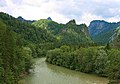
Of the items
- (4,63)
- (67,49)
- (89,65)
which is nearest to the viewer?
(4,63)

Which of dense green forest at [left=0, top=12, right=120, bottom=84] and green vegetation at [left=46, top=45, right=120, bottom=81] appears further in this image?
green vegetation at [left=46, top=45, right=120, bottom=81]

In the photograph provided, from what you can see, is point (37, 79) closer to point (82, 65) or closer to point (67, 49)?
point (82, 65)

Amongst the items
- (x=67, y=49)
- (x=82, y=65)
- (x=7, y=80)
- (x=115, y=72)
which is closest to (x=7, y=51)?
(x=7, y=80)

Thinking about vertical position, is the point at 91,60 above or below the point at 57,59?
above

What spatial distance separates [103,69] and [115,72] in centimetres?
2507

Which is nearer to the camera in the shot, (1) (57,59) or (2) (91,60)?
(2) (91,60)

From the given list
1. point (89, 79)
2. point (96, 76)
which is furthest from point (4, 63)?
point (96, 76)

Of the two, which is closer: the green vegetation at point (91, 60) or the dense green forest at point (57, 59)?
the dense green forest at point (57, 59)

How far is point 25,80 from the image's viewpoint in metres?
69.8

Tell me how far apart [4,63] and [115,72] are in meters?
24.2

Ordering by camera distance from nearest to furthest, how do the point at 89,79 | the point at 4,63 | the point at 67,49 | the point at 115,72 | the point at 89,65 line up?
the point at 4,63 → the point at 115,72 → the point at 89,79 → the point at 89,65 → the point at 67,49

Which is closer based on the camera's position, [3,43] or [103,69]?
[3,43]

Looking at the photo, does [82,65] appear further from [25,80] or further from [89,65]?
[25,80]

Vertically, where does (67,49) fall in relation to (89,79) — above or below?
above
